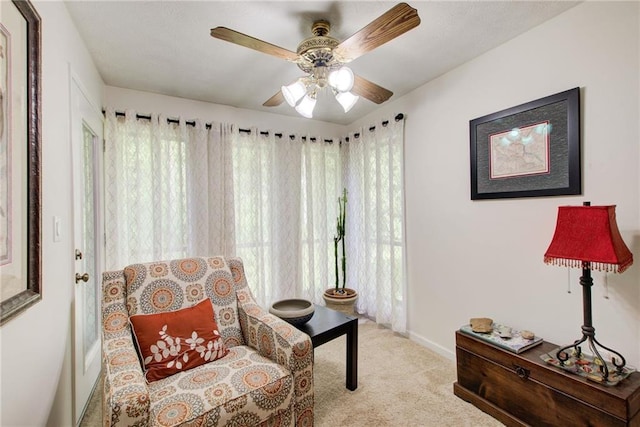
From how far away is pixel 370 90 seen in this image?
→ 6.42 feet

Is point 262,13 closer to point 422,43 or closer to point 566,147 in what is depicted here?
point 422,43

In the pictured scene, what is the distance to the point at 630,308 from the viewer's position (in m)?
1.51

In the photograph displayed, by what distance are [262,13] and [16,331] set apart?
5.87 feet

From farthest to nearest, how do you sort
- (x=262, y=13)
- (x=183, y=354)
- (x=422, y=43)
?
1. (x=422, y=43)
2. (x=262, y=13)
3. (x=183, y=354)

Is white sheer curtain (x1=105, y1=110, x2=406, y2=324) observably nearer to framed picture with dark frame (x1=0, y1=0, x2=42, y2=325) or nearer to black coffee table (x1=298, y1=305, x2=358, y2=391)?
black coffee table (x1=298, y1=305, x2=358, y2=391)

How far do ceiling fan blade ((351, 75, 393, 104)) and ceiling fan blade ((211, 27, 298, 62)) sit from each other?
1.40ft

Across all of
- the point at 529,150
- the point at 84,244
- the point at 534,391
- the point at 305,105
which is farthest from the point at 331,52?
the point at 534,391

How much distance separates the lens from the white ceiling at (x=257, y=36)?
162cm

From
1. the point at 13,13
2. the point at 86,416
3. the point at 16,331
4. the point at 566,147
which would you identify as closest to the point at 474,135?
the point at 566,147

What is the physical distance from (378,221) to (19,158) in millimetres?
2678

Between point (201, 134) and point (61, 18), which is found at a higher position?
point (61, 18)

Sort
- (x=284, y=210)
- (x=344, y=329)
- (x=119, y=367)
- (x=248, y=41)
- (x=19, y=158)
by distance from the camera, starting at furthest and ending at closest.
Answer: (x=284, y=210) → (x=344, y=329) → (x=248, y=41) → (x=119, y=367) → (x=19, y=158)

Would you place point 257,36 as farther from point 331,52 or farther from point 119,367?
point 119,367

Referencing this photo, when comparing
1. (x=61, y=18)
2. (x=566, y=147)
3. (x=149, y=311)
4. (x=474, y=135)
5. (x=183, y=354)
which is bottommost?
(x=183, y=354)
